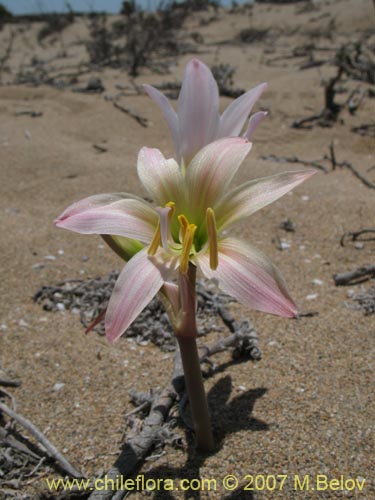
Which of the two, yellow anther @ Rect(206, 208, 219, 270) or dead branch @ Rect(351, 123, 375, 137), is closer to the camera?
yellow anther @ Rect(206, 208, 219, 270)

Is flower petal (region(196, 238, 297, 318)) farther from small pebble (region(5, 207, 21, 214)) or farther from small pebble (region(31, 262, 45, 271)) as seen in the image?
small pebble (region(5, 207, 21, 214))

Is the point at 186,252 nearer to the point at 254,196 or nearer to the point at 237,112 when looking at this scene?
the point at 254,196

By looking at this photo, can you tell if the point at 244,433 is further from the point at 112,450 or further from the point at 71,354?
the point at 71,354

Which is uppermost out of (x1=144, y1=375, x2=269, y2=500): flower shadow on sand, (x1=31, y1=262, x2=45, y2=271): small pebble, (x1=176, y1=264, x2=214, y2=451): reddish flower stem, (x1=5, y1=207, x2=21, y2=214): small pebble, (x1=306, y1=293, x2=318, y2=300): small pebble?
(x1=176, y1=264, x2=214, y2=451): reddish flower stem

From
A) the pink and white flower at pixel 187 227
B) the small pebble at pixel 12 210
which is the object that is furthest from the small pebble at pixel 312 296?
the small pebble at pixel 12 210

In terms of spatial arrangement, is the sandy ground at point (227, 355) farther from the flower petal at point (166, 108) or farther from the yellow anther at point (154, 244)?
the flower petal at point (166, 108)

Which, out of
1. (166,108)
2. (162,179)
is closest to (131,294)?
(162,179)

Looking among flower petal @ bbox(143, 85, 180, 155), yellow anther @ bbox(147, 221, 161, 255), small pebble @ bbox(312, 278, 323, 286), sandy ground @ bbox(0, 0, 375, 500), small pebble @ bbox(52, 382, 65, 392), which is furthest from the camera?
small pebble @ bbox(312, 278, 323, 286)

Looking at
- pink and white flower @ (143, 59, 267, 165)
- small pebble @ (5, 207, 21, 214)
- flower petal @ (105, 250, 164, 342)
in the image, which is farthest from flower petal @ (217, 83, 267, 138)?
small pebble @ (5, 207, 21, 214)
